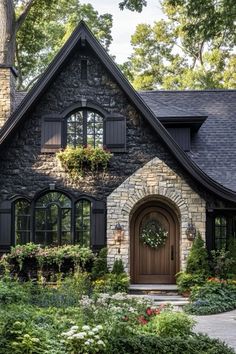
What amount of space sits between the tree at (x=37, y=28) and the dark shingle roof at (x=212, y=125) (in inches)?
228

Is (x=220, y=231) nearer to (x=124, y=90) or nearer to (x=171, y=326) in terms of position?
(x=124, y=90)

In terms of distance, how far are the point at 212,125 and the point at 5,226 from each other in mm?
6886

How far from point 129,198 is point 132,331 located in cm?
659

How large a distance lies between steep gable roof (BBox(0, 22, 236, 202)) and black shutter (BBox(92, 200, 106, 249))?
225 centimetres

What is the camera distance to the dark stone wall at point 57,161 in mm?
13773

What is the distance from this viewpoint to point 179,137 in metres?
15.4

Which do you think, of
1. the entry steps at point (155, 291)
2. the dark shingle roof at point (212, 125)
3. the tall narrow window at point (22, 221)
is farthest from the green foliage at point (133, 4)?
the entry steps at point (155, 291)

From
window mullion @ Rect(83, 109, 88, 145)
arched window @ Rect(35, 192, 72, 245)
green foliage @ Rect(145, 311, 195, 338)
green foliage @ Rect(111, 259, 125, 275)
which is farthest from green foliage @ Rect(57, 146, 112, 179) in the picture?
green foliage @ Rect(145, 311, 195, 338)

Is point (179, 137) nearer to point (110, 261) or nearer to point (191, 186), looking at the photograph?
point (191, 186)

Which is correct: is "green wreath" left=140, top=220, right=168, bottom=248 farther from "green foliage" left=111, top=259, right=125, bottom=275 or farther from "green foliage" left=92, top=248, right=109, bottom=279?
"green foliage" left=92, top=248, right=109, bottom=279

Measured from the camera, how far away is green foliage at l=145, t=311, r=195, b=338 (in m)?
7.63

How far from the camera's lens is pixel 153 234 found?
14.2 metres

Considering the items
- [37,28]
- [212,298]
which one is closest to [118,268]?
[212,298]

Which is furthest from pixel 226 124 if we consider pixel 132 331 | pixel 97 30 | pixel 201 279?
pixel 97 30
